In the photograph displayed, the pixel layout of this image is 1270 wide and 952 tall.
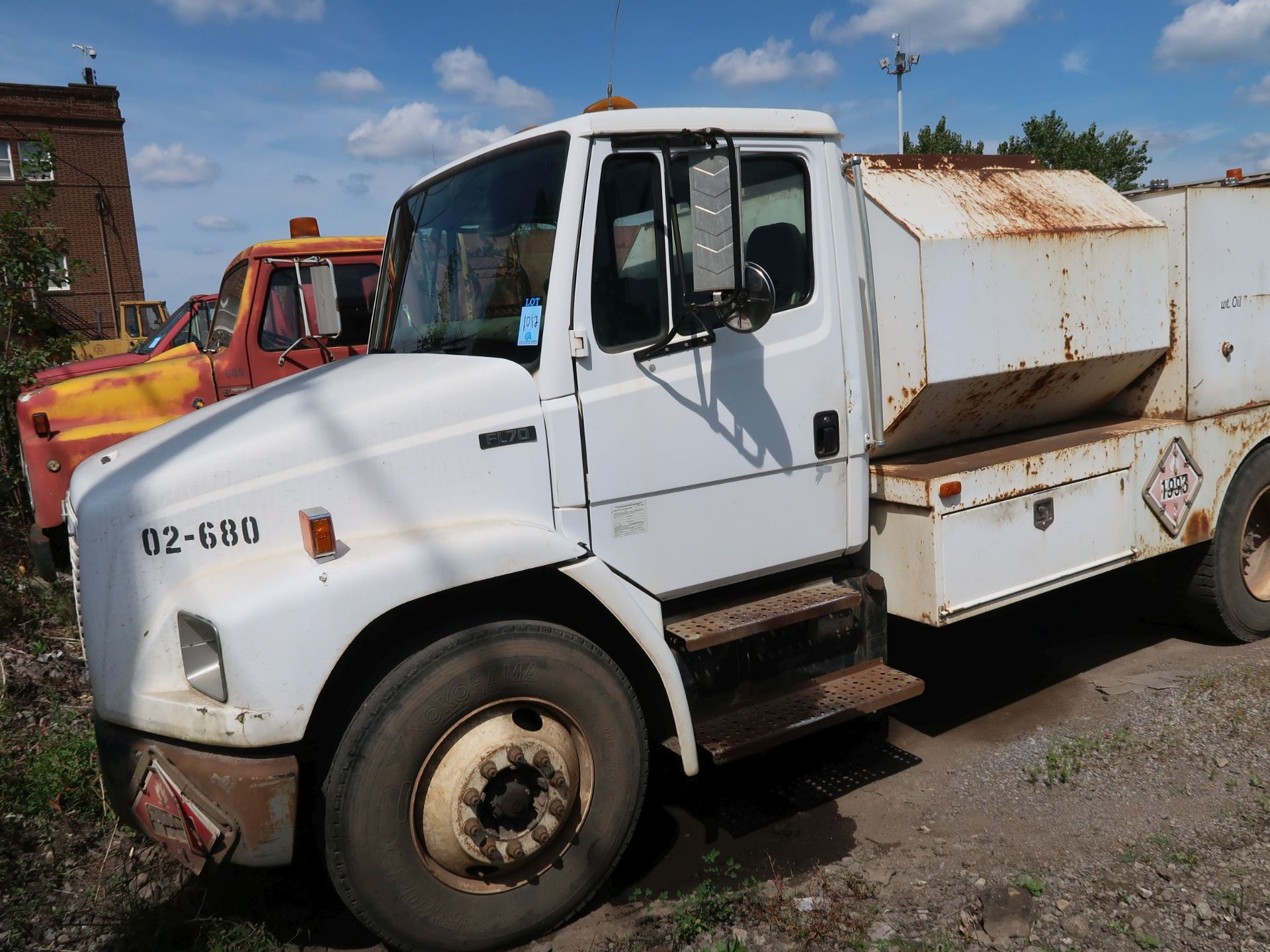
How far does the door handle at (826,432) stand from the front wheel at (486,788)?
1152mm

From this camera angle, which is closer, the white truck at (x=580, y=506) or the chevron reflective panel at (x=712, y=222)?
the white truck at (x=580, y=506)

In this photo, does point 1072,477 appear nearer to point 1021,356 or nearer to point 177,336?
point 1021,356

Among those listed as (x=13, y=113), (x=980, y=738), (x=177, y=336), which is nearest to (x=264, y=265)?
(x=177, y=336)

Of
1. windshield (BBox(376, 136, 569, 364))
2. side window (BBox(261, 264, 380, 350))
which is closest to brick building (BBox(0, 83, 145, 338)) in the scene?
side window (BBox(261, 264, 380, 350))

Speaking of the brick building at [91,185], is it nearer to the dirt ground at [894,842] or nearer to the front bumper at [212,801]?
the dirt ground at [894,842]

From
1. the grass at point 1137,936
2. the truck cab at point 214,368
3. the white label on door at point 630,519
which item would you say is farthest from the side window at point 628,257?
the truck cab at point 214,368

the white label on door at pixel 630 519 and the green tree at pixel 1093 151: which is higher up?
the green tree at pixel 1093 151

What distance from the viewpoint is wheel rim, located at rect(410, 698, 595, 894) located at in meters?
2.86

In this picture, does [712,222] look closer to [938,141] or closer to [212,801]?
[212,801]

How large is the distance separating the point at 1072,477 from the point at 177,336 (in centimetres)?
700

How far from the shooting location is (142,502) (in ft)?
8.82

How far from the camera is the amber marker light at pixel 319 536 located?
8.81 ft

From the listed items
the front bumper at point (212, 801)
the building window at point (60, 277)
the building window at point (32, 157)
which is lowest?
the front bumper at point (212, 801)

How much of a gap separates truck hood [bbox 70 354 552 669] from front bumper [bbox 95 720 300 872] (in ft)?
1.22
